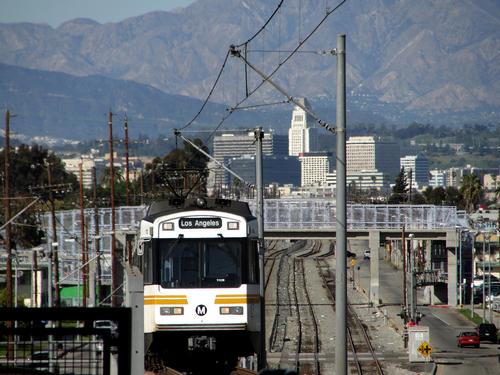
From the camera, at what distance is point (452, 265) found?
80.3 meters

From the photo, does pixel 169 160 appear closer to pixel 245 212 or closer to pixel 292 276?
pixel 292 276

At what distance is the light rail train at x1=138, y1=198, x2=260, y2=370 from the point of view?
25.8 meters

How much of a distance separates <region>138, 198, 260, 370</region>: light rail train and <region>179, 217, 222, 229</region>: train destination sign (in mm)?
20

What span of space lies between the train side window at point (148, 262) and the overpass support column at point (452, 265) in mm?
55203

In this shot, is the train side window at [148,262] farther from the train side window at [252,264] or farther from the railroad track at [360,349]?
the railroad track at [360,349]

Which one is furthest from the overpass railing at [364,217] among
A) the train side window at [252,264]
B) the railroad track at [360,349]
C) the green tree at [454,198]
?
the green tree at [454,198]

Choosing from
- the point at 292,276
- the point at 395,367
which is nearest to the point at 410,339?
the point at 395,367

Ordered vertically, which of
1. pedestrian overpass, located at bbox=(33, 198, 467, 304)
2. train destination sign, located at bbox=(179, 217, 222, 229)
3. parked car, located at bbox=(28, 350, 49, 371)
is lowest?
pedestrian overpass, located at bbox=(33, 198, 467, 304)

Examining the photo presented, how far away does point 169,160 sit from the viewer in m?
144

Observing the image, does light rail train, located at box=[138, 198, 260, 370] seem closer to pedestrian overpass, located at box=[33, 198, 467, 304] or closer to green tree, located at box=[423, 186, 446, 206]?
pedestrian overpass, located at box=[33, 198, 467, 304]

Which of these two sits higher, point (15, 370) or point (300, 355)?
point (15, 370)

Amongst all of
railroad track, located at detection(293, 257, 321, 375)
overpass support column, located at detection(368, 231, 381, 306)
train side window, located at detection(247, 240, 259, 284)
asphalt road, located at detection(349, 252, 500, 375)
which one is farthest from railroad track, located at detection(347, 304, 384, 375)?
train side window, located at detection(247, 240, 259, 284)

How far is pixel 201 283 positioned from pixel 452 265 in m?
56.1

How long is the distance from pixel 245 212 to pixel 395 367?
22.2 m
